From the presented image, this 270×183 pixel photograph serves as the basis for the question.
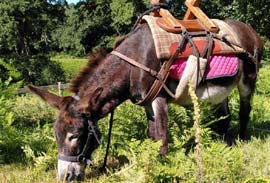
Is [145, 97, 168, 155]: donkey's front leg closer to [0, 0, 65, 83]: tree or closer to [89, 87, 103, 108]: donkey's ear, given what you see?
[89, 87, 103, 108]: donkey's ear

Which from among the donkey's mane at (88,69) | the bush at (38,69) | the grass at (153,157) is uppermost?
the donkey's mane at (88,69)

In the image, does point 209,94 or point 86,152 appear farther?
point 209,94

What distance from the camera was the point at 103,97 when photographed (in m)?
4.48

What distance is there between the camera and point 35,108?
984 centimetres

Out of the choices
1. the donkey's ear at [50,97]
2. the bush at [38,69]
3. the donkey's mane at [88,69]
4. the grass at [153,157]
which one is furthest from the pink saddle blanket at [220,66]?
the bush at [38,69]

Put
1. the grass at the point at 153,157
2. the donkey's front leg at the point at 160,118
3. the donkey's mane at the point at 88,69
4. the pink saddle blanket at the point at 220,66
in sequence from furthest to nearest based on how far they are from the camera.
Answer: the pink saddle blanket at the point at 220,66
the donkey's front leg at the point at 160,118
the donkey's mane at the point at 88,69
the grass at the point at 153,157

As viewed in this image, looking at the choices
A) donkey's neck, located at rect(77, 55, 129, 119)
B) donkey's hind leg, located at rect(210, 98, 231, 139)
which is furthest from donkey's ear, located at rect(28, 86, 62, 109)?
donkey's hind leg, located at rect(210, 98, 231, 139)

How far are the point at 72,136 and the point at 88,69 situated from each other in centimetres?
86

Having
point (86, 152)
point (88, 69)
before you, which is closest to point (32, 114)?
point (88, 69)

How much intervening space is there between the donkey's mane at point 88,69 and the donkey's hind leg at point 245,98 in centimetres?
223

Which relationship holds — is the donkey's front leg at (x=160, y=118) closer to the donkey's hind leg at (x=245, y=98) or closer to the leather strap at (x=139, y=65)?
the leather strap at (x=139, y=65)

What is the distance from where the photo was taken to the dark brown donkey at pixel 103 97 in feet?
13.5

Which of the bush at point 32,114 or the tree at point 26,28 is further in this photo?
the tree at point 26,28

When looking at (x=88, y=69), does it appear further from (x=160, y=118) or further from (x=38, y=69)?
(x=38, y=69)
